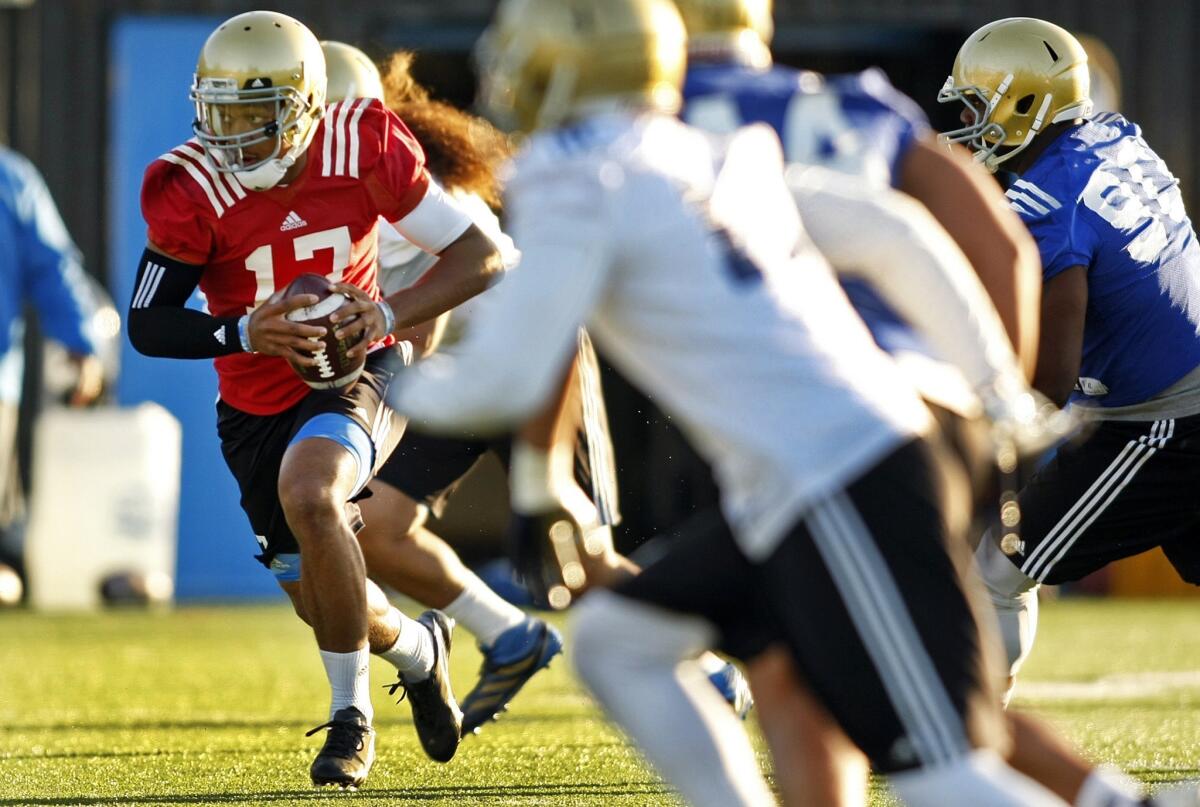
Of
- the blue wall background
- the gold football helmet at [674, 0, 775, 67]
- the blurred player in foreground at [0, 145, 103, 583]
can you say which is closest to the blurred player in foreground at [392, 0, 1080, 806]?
the gold football helmet at [674, 0, 775, 67]

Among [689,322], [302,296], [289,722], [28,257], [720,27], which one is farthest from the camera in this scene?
[28,257]

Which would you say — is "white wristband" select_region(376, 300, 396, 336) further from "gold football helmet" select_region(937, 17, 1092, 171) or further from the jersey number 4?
"gold football helmet" select_region(937, 17, 1092, 171)

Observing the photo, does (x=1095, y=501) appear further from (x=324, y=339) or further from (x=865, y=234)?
(x=865, y=234)

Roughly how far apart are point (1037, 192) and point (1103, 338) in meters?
0.44

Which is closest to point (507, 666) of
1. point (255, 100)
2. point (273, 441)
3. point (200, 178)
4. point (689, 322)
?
point (273, 441)

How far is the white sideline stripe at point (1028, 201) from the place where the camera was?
400cm

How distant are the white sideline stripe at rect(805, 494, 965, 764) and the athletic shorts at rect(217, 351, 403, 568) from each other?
6.91 ft

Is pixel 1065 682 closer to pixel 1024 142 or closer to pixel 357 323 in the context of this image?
pixel 1024 142

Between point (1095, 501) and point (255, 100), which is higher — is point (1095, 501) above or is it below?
below

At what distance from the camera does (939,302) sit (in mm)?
2650

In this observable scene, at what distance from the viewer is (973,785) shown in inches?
92.7

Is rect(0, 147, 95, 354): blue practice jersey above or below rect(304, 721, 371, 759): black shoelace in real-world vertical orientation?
below

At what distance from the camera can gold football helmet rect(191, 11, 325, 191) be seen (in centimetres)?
421

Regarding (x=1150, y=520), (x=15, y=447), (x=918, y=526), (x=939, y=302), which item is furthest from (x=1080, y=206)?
(x=15, y=447)
